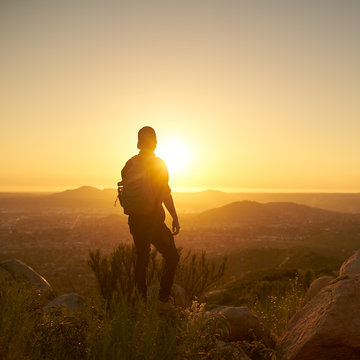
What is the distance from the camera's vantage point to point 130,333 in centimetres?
233

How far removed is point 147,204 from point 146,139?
0.89 meters

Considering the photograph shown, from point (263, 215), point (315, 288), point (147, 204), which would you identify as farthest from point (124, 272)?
point (263, 215)

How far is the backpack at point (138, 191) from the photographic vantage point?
3.71 m

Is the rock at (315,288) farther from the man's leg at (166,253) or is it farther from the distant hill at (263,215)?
the distant hill at (263,215)

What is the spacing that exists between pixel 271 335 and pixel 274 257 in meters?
38.3

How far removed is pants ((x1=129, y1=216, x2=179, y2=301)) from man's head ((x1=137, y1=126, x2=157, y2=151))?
928mm

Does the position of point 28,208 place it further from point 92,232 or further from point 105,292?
point 105,292

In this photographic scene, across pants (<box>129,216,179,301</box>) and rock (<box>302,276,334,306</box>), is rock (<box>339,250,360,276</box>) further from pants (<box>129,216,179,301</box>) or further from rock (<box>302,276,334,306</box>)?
pants (<box>129,216,179,301</box>)

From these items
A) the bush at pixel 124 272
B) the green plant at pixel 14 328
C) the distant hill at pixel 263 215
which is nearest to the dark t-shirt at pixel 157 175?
the green plant at pixel 14 328

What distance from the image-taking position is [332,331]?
3033mm

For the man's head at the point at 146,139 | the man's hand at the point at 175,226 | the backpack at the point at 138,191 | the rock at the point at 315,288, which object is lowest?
the rock at the point at 315,288

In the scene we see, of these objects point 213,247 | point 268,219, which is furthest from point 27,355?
point 268,219

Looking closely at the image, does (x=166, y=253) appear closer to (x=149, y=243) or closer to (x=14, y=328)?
(x=149, y=243)

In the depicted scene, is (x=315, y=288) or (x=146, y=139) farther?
(x=315, y=288)
